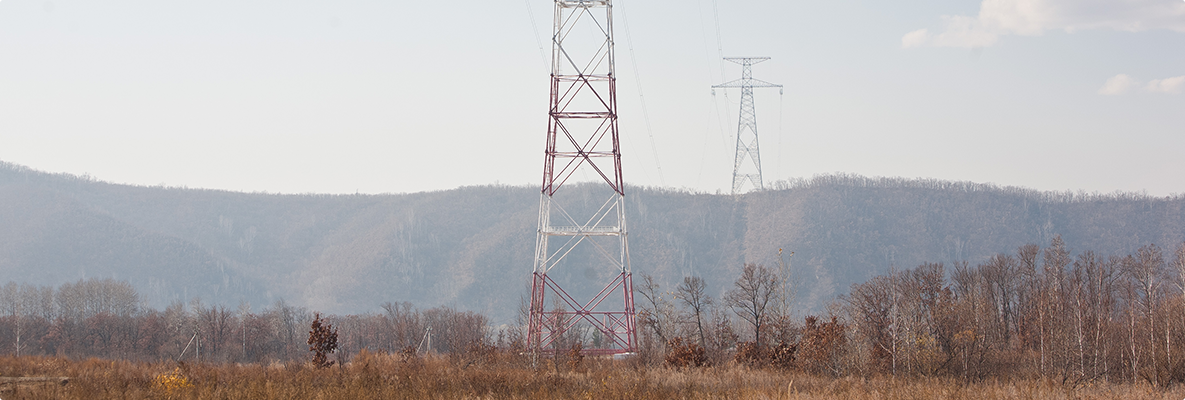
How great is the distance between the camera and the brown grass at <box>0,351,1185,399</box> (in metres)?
19.8

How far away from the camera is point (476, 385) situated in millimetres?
22188

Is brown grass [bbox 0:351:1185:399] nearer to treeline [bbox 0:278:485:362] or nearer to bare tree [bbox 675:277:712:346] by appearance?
bare tree [bbox 675:277:712:346]

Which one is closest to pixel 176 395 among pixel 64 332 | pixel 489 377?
pixel 489 377

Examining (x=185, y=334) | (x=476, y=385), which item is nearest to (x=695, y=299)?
(x=476, y=385)

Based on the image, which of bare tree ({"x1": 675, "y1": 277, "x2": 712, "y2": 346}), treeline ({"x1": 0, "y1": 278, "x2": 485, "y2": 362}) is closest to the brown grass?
bare tree ({"x1": 675, "y1": 277, "x2": 712, "y2": 346})

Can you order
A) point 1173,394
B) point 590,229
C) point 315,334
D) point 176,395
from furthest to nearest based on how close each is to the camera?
point 590,229
point 315,334
point 1173,394
point 176,395

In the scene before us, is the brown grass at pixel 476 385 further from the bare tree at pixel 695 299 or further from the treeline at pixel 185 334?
the treeline at pixel 185 334

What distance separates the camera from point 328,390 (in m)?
19.8

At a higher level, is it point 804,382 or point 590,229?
point 590,229

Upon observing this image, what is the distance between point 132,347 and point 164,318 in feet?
110

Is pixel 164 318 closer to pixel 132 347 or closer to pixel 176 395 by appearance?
pixel 132 347

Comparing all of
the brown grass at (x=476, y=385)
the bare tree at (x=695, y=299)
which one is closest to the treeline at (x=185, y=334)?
the bare tree at (x=695, y=299)

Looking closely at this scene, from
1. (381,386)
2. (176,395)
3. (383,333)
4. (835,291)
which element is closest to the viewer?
(176,395)

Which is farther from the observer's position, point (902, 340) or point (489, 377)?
point (902, 340)
